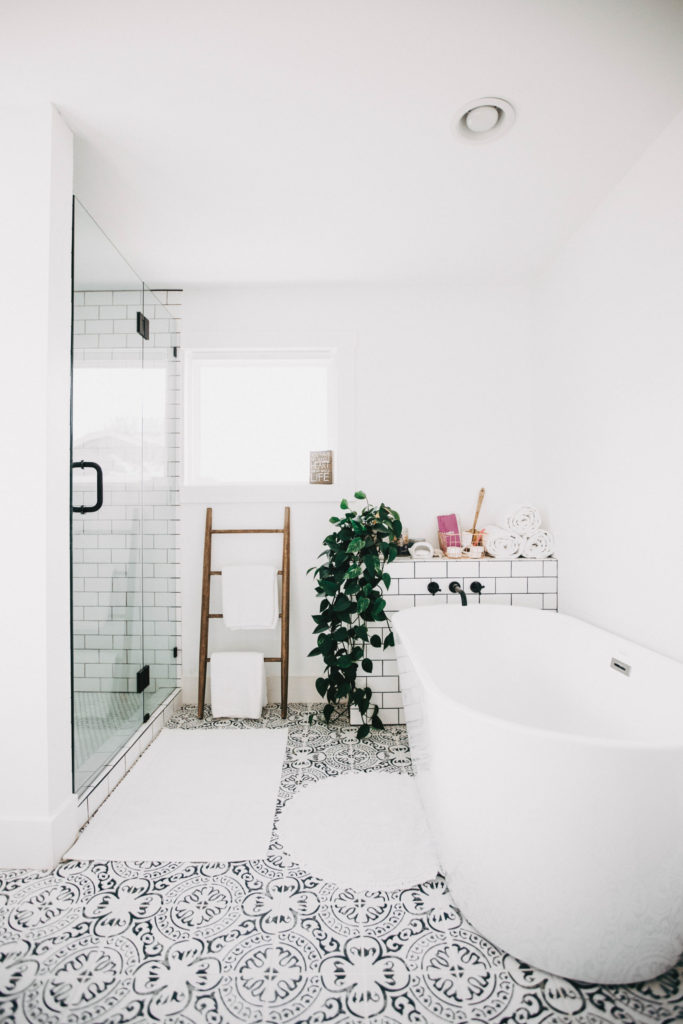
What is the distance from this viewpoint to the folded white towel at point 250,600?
9.21 ft

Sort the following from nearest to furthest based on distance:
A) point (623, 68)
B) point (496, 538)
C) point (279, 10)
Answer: point (279, 10)
point (623, 68)
point (496, 538)

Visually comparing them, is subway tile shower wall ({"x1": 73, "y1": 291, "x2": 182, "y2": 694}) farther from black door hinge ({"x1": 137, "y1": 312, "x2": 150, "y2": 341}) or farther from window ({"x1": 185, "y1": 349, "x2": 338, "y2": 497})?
window ({"x1": 185, "y1": 349, "x2": 338, "y2": 497})

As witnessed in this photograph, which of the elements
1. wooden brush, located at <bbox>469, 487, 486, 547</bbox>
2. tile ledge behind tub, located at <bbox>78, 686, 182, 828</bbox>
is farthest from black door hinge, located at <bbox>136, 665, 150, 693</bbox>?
wooden brush, located at <bbox>469, 487, 486, 547</bbox>

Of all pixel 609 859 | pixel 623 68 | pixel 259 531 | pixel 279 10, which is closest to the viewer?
pixel 609 859

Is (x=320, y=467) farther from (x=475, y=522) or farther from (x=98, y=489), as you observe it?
(x=98, y=489)

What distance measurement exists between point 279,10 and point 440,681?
2243mm

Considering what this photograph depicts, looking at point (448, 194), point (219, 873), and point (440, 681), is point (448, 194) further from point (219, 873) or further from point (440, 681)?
point (219, 873)

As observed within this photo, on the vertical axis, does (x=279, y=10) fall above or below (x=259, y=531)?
above

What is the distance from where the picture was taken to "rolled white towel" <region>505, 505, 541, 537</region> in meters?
2.72

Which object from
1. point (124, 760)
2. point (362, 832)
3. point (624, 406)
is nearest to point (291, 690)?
point (124, 760)

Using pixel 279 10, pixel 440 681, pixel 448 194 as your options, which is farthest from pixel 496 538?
pixel 279 10

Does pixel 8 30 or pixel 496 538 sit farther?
pixel 496 538

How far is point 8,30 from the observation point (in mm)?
1340

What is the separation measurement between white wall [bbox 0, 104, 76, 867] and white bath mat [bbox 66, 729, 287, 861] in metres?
0.22
